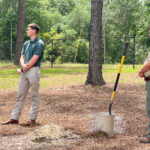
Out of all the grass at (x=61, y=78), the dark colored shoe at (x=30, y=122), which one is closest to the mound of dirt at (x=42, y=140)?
the dark colored shoe at (x=30, y=122)

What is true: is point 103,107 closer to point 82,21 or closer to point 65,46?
point 65,46

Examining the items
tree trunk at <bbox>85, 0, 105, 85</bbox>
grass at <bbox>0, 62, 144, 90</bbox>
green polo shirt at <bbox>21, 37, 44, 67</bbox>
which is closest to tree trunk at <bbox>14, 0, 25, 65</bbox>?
grass at <bbox>0, 62, 144, 90</bbox>

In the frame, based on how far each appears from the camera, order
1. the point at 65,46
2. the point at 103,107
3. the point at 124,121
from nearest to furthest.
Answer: the point at 124,121 < the point at 103,107 < the point at 65,46

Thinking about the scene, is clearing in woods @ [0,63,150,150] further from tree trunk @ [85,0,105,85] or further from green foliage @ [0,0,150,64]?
green foliage @ [0,0,150,64]

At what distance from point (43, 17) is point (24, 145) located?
3270cm

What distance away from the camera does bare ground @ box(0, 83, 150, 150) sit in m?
4.75

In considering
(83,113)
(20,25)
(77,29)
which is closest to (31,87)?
(83,113)

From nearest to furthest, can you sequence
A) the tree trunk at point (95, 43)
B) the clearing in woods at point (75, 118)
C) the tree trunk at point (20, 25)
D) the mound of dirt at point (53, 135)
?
1. the clearing in woods at point (75, 118)
2. the mound of dirt at point (53, 135)
3. the tree trunk at point (95, 43)
4. the tree trunk at point (20, 25)

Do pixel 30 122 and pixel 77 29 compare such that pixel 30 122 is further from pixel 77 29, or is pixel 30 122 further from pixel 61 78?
pixel 77 29

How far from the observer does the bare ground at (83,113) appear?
475 cm

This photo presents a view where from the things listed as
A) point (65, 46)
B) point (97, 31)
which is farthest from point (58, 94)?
point (65, 46)

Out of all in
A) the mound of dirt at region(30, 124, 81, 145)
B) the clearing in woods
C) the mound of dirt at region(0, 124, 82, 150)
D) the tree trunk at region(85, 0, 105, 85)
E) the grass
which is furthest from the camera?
the grass

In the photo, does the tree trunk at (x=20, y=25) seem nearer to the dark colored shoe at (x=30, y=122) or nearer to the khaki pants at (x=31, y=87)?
the khaki pants at (x=31, y=87)

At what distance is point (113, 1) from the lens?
41.5 meters
